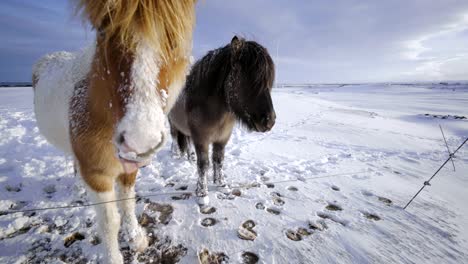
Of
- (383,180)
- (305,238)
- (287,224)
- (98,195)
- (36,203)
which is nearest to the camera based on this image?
(98,195)

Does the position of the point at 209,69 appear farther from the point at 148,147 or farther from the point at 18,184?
the point at 18,184

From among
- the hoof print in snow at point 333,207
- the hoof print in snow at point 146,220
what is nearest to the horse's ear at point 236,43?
the hoof print in snow at point 146,220

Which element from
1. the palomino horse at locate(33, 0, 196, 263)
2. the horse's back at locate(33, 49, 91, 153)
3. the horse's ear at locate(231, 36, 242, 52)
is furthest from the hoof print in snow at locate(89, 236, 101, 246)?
the horse's ear at locate(231, 36, 242, 52)

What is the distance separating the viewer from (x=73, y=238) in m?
2.21

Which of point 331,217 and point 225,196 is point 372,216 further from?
point 225,196

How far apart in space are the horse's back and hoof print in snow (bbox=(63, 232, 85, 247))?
3.09 feet

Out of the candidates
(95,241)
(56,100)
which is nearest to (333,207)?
(95,241)

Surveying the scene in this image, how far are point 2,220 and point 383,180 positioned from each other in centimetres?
580

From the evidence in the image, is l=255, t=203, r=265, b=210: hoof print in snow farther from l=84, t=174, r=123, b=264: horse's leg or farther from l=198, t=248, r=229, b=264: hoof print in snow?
l=84, t=174, r=123, b=264: horse's leg

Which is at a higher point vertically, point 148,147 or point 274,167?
point 148,147

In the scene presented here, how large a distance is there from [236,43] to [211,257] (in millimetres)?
2481

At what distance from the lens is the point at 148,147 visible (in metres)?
1.07

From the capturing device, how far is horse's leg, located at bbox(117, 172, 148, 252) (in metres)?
2.11

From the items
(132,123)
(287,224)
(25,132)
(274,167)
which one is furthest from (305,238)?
(25,132)
